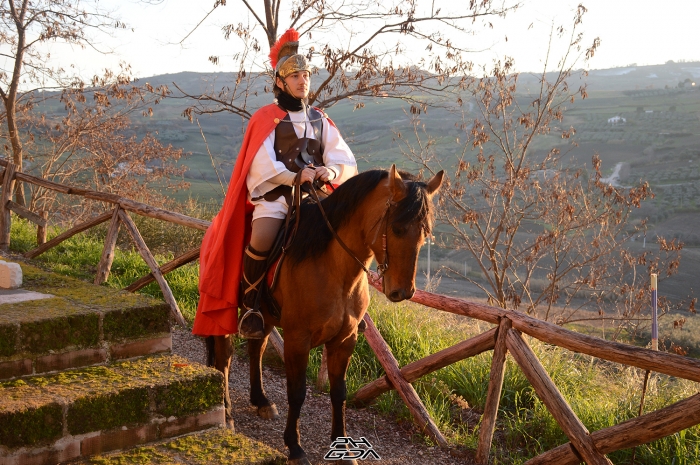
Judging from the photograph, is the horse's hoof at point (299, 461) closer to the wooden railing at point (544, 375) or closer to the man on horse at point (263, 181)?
the man on horse at point (263, 181)

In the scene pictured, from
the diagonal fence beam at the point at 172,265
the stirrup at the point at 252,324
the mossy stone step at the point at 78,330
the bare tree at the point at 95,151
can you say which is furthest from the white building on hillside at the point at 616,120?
the mossy stone step at the point at 78,330

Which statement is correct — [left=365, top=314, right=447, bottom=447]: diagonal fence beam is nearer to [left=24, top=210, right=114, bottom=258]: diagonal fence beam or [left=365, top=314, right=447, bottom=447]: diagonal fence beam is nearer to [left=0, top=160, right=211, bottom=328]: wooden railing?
[left=0, top=160, right=211, bottom=328]: wooden railing

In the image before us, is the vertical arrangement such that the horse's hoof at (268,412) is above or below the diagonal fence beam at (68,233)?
below

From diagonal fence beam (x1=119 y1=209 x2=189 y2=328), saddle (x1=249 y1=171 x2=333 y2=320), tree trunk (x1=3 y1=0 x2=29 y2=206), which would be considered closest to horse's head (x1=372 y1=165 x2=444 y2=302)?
saddle (x1=249 y1=171 x2=333 y2=320)

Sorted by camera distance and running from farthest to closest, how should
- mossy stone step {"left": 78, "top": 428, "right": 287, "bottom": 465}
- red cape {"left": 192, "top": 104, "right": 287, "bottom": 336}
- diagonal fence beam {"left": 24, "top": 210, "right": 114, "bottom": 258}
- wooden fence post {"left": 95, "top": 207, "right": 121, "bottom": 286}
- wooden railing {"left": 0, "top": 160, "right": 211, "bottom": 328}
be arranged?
1. diagonal fence beam {"left": 24, "top": 210, "right": 114, "bottom": 258}
2. wooden fence post {"left": 95, "top": 207, "right": 121, "bottom": 286}
3. wooden railing {"left": 0, "top": 160, "right": 211, "bottom": 328}
4. red cape {"left": 192, "top": 104, "right": 287, "bottom": 336}
5. mossy stone step {"left": 78, "top": 428, "right": 287, "bottom": 465}

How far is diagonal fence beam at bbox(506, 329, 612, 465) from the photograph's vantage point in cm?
361

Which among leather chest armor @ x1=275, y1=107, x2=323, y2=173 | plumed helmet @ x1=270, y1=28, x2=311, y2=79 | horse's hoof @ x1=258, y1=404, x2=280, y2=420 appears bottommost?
horse's hoof @ x1=258, y1=404, x2=280, y2=420

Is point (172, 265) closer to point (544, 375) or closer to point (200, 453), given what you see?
point (200, 453)

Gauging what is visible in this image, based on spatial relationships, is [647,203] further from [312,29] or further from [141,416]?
[141,416]

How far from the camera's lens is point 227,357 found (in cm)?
445

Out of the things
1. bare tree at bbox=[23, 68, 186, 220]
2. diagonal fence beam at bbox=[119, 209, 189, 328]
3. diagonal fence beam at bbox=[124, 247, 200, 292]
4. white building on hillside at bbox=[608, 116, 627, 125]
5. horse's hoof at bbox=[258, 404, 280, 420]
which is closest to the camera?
horse's hoof at bbox=[258, 404, 280, 420]

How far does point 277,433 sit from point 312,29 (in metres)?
5.88

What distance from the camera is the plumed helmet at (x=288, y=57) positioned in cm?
395

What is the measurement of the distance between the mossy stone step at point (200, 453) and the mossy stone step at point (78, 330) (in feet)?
2.09
